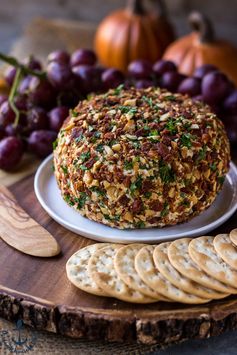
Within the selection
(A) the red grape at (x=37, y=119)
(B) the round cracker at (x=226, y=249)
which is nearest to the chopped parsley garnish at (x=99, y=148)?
(B) the round cracker at (x=226, y=249)

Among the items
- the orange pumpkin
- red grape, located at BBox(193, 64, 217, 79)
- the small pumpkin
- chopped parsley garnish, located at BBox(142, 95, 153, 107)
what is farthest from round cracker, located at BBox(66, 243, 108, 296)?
the small pumpkin

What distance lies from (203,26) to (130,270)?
9.33ft

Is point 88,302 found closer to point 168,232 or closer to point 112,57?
point 168,232

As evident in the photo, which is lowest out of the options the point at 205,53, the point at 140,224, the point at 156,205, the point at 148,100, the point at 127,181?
the point at 205,53

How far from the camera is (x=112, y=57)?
195 inches

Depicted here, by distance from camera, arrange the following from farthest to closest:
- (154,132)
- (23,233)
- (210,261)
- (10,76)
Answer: (10,76) → (23,233) → (154,132) → (210,261)

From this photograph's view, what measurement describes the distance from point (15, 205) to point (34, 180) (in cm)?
22

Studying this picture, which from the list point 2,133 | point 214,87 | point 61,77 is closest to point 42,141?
point 2,133

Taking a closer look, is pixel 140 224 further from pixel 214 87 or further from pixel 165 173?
pixel 214 87

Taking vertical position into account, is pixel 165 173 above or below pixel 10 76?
above

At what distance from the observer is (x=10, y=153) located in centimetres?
300

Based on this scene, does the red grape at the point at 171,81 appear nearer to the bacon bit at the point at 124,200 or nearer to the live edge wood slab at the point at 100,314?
the bacon bit at the point at 124,200

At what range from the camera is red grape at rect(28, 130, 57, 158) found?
3.08 metres

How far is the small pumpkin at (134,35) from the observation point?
485 cm
